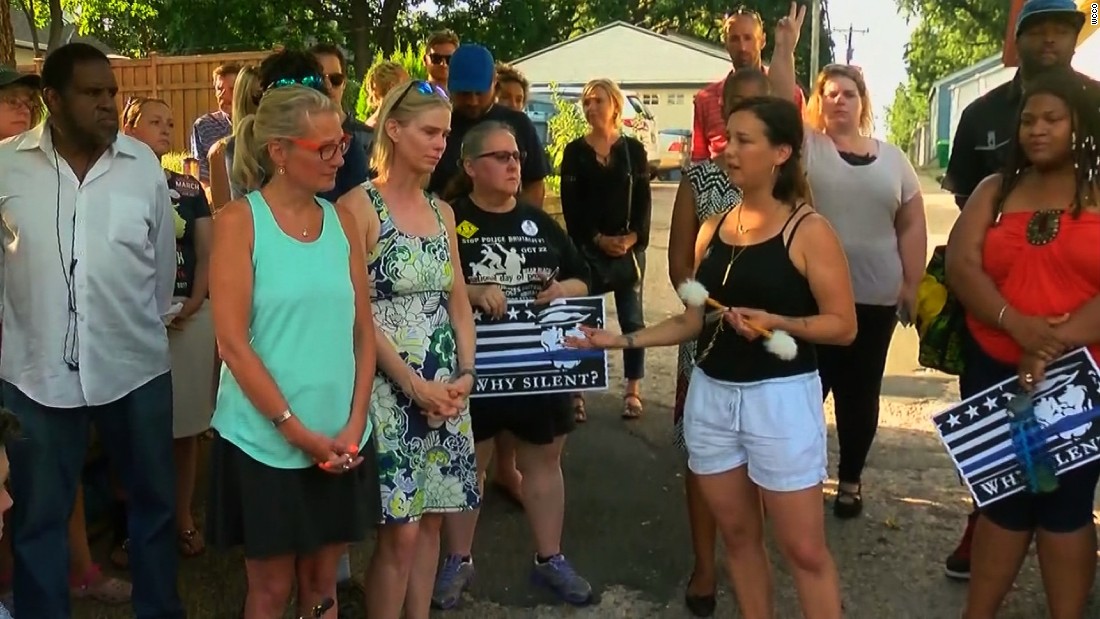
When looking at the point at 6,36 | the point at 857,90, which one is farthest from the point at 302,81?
the point at 6,36

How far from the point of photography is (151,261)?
3.37 meters

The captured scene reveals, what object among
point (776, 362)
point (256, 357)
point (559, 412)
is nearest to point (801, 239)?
point (776, 362)

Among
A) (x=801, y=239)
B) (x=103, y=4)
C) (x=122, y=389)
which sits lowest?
(x=122, y=389)

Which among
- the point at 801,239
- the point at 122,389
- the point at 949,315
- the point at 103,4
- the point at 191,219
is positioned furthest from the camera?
the point at 103,4

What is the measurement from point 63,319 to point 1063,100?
10.6 feet

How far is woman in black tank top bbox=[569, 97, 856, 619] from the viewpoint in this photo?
3.02m

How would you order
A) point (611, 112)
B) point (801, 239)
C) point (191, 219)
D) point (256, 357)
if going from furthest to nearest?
point (611, 112) → point (191, 219) → point (801, 239) → point (256, 357)

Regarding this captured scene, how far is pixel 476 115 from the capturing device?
16.3 feet

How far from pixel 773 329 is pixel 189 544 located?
2739 mm

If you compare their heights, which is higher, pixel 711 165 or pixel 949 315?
pixel 711 165

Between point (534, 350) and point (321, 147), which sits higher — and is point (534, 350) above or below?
below

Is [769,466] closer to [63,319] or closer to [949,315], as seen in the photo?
[949,315]

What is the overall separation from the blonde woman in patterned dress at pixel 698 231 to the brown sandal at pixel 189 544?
6.80 feet

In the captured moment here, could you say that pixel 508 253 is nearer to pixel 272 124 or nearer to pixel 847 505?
pixel 272 124
